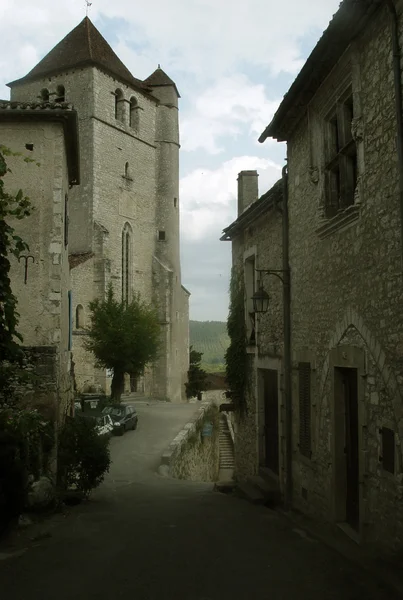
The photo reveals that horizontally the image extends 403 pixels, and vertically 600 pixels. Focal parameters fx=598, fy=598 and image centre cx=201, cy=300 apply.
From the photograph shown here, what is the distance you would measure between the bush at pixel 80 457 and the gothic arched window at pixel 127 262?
2579 cm

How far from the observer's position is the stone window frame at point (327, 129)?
6.16 metres

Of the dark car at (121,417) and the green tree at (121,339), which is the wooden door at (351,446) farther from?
the green tree at (121,339)

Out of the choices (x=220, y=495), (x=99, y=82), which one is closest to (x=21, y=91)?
(x=99, y=82)

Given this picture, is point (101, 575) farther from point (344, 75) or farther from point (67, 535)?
point (344, 75)

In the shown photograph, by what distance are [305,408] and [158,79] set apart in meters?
38.6

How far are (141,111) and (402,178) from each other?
1456 inches

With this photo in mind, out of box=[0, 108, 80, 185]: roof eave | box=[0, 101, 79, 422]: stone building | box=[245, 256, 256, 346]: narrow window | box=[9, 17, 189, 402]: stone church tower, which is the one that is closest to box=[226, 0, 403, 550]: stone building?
box=[245, 256, 256, 346]: narrow window

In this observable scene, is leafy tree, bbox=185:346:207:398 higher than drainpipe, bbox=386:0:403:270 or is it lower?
lower

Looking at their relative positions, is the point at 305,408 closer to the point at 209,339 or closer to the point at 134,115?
the point at 134,115

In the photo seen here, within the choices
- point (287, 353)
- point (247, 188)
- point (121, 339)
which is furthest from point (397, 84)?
point (121, 339)

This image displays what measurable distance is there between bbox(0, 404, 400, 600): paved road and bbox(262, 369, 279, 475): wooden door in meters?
1.03

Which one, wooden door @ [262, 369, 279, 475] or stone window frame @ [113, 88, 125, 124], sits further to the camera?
stone window frame @ [113, 88, 125, 124]

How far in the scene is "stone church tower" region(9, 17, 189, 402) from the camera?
34375 millimetres

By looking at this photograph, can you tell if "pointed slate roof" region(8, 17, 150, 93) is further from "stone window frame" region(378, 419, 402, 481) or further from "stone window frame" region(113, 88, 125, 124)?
"stone window frame" region(378, 419, 402, 481)
